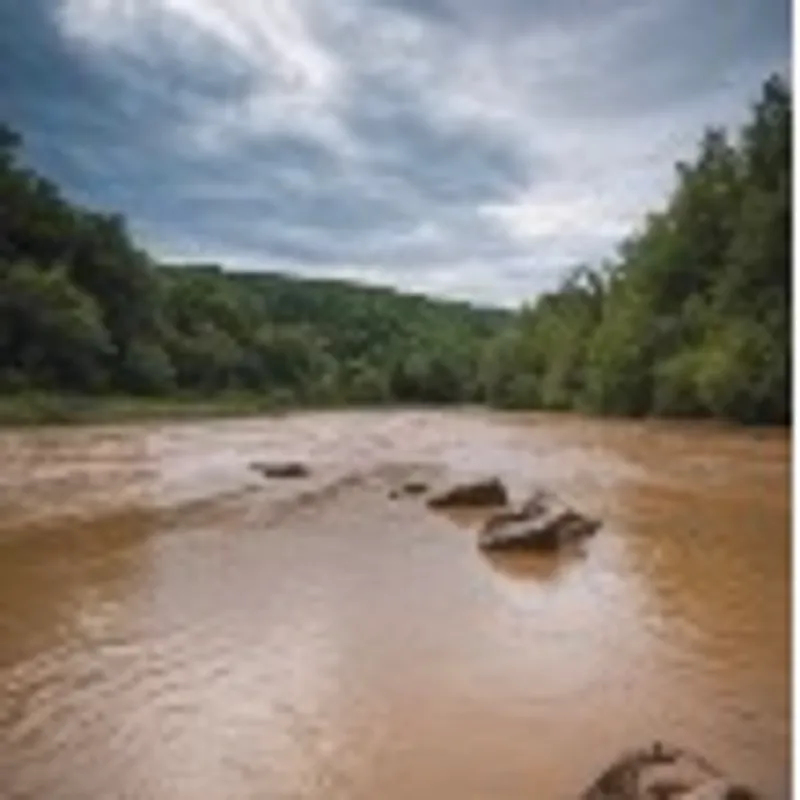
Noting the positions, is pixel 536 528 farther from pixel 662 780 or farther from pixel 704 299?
pixel 662 780

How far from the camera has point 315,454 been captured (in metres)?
6.52

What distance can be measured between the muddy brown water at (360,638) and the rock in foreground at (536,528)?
0.26 feet

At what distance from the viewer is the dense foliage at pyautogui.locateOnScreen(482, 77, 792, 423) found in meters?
2.10

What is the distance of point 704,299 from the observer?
4137mm

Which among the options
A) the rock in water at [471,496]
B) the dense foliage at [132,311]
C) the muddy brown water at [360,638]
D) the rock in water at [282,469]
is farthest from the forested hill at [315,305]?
the rock in water at [282,469]

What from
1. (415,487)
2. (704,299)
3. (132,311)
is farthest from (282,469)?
(132,311)

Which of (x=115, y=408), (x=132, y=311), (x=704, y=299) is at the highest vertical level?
(x=704, y=299)

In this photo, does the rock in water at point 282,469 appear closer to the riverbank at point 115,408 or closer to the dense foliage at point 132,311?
the riverbank at point 115,408

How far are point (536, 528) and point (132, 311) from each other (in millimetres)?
1497

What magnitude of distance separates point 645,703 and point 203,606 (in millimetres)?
1099

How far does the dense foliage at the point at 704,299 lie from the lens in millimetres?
2102

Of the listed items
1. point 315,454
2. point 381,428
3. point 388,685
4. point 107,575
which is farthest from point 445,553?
point 381,428

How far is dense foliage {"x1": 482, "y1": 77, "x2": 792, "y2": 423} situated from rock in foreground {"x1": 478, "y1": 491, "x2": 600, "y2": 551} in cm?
55

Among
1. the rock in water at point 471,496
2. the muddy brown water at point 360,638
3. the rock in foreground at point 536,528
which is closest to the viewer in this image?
the muddy brown water at point 360,638
